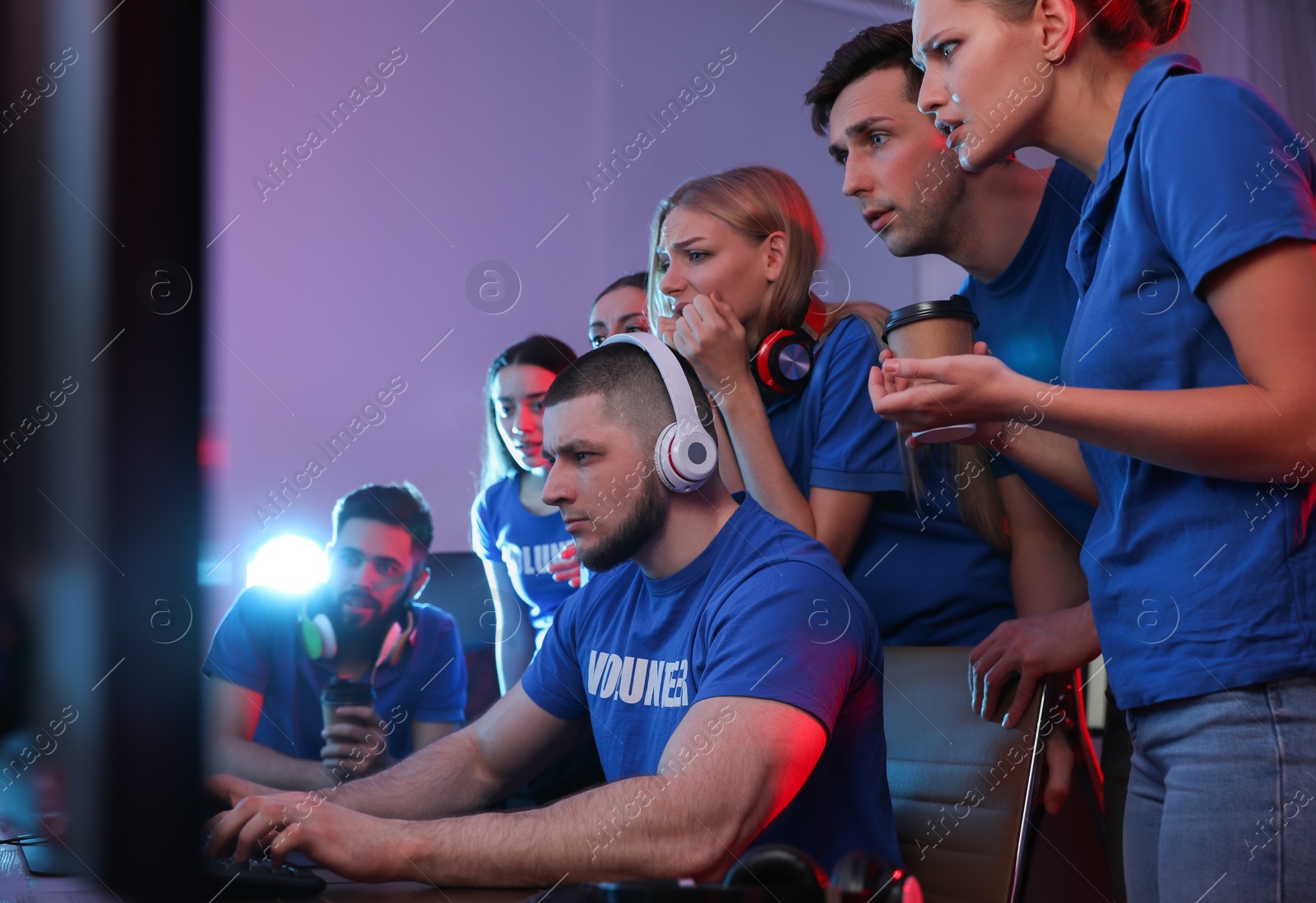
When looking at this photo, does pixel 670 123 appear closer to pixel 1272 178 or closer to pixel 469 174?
pixel 469 174

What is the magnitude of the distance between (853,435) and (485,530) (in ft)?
4.02

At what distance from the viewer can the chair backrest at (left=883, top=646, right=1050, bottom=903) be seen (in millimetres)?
1141

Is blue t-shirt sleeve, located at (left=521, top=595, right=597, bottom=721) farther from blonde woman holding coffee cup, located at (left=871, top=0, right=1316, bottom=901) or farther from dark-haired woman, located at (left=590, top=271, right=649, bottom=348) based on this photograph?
dark-haired woman, located at (left=590, top=271, right=649, bottom=348)

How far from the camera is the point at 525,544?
2.39 meters

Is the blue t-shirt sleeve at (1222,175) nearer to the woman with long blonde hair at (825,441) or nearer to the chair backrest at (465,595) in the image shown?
the woman with long blonde hair at (825,441)

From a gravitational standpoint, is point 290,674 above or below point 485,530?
below

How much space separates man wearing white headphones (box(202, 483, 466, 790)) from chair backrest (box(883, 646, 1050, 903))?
92 centimetres

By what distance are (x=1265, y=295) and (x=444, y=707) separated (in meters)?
1.97

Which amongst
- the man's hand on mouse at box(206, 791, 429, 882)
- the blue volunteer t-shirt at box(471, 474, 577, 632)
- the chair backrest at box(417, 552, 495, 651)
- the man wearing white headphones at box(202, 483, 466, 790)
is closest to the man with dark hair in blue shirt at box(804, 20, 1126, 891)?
the man's hand on mouse at box(206, 791, 429, 882)

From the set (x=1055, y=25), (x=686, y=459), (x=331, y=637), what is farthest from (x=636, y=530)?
(x=331, y=637)

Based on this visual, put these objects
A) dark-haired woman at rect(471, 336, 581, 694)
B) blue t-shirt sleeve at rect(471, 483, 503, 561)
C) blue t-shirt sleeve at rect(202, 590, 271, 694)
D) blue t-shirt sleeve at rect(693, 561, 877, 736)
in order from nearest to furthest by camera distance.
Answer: blue t-shirt sleeve at rect(693, 561, 877, 736) < blue t-shirt sleeve at rect(202, 590, 271, 694) < dark-haired woman at rect(471, 336, 581, 694) < blue t-shirt sleeve at rect(471, 483, 503, 561)

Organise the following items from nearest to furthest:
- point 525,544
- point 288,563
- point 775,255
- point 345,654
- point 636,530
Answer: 1. point 636,530
2. point 775,255
3. point 345,654
4. point 525,544
5. point 288,563

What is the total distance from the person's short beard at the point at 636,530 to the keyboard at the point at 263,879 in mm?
512

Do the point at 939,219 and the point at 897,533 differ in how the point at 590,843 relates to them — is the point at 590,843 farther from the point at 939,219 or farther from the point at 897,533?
the point at 939,219
